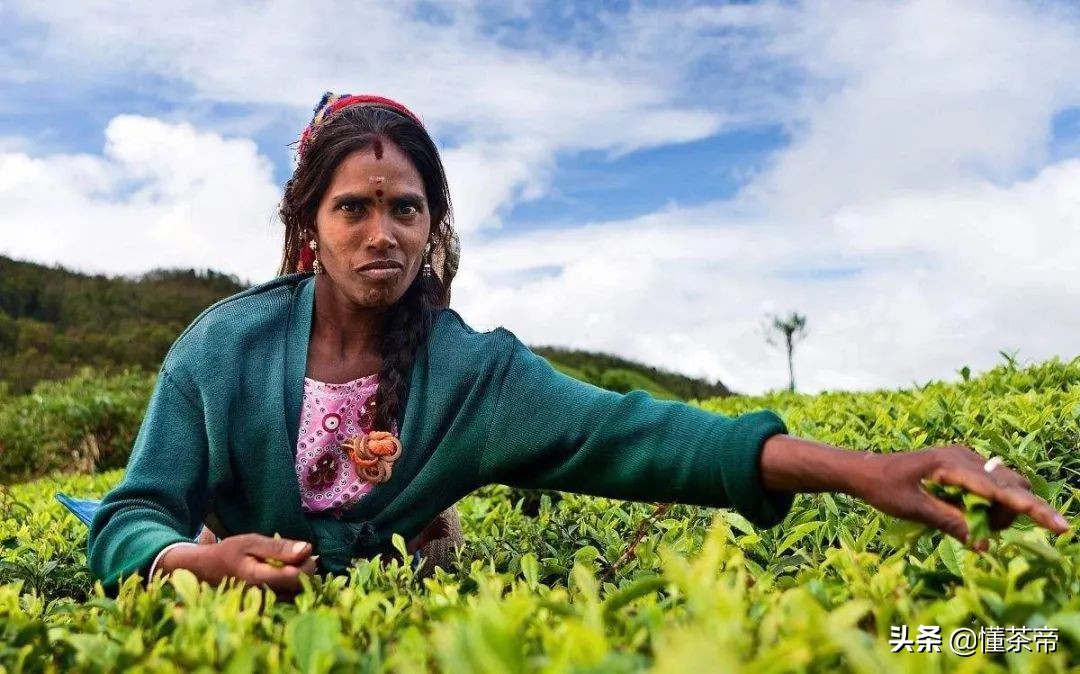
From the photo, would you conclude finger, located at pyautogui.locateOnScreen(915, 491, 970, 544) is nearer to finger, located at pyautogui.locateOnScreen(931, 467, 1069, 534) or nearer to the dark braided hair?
finger, located at pyautogui.locateOnScreen(931, 467, 1069, 534)

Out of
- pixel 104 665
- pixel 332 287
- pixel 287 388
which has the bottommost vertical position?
pixel 104 665

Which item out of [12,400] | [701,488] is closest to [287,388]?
[701,488]

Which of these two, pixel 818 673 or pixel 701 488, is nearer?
pixel 818 673

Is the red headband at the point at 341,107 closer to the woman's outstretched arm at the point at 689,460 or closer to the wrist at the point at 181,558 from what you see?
the woman's outstretched arm at the point at 689,460

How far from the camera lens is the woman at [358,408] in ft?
8.33

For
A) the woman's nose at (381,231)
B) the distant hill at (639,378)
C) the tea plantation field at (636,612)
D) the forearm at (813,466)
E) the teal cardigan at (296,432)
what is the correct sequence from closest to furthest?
1. the tea plantation field at (636,612)
2. the forearm at (813,466)
3. the teal cardigan at (296,432)
4. the woman's nose at (381,231)
5. the distant hill at (639,378)

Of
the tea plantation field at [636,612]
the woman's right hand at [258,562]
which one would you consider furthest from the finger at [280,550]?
the tea plantation field at [636,612]

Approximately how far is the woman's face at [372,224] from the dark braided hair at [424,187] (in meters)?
0.05

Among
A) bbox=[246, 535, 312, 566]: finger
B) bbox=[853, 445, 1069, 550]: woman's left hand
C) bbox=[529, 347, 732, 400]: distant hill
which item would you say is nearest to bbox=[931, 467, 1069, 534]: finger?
bbox=[853, 445, 1069, 550]: woman's left hand

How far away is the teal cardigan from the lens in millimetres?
2518

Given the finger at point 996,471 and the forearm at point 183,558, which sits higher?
the finger at point 996,471

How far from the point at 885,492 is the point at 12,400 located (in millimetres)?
12570

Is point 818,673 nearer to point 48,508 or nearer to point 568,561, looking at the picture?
point 568,561

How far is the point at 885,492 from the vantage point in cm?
181
